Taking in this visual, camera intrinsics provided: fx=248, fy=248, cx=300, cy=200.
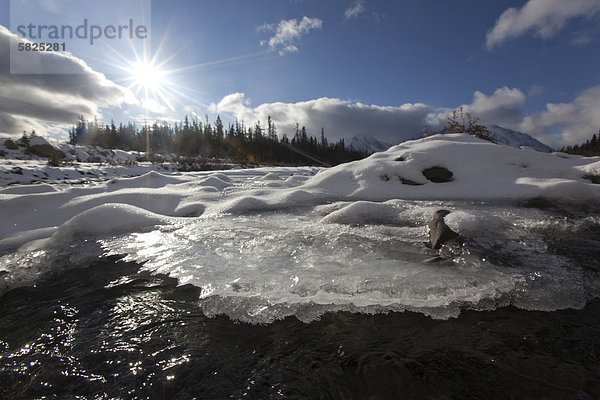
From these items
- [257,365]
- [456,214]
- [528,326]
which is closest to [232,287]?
[257,365]

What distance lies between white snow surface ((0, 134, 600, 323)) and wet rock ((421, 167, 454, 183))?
15 centimetres

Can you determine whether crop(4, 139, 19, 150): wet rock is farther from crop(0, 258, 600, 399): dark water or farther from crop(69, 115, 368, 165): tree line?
crop(69, 115, 368, 165): tree line

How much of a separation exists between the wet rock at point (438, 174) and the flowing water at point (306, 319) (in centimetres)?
288

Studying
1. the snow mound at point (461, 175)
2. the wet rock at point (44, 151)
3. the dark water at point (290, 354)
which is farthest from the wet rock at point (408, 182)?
the wet rock at point (44, 151)

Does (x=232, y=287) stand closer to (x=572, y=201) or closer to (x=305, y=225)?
(x=305, y=225)

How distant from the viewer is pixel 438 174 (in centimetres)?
550

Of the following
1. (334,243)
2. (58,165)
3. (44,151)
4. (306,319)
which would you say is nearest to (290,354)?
(306,319)

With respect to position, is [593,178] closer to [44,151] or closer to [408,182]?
[408,182]

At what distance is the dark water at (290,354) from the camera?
102 centimetres

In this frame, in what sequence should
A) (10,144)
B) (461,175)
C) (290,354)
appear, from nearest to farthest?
(290,354), (461,175), (10,144)

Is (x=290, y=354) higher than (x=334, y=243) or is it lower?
lower

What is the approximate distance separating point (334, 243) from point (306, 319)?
1158 mm

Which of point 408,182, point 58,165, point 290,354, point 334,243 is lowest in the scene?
point 290,354

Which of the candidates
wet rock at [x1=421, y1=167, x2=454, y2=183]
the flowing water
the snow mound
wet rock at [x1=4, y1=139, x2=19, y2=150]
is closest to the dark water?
the flowing water
